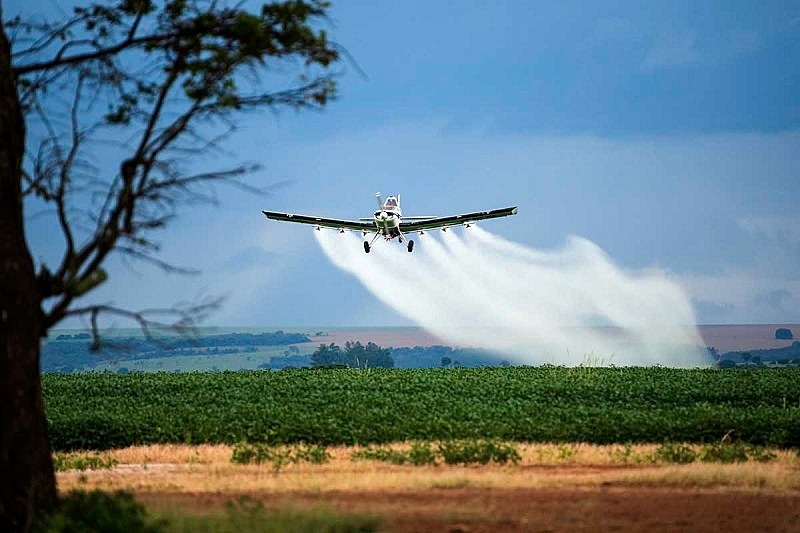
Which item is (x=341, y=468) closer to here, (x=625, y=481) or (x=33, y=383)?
(x=625, y=481)

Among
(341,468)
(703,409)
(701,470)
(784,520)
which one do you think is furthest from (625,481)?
(703,409)

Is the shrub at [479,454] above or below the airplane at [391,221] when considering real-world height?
below

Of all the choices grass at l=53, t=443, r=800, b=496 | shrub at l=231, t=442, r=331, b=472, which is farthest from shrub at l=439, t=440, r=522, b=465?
shrub at l=231, t=442, r=331, b=472

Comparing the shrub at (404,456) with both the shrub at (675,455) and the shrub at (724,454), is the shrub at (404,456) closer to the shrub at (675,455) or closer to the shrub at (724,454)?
the shrub at (675,455)

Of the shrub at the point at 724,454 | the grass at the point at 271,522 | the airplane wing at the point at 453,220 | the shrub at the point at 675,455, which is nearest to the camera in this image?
the grass at the point at 271,522

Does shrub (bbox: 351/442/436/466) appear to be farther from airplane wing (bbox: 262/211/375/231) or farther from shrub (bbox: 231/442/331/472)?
airplane wing (bbox: 262/211/375/231)

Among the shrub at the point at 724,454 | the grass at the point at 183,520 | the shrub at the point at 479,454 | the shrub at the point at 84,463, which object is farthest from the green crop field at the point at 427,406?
the grass at the point at 183,520
